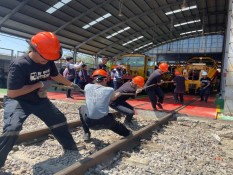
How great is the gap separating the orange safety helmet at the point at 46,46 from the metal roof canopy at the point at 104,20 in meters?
16.8

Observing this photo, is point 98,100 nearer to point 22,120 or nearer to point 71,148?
point 71,148

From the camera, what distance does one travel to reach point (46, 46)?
127 inches

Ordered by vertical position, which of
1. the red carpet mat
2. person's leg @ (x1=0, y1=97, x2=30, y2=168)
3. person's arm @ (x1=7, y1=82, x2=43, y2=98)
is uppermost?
person's arm @ (x1=7, y1=82, x2=43, y2=98)

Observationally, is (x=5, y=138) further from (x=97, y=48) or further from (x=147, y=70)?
(x=97, y=48)

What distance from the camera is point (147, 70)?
17891mm

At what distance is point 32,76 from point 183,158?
9.03 ft

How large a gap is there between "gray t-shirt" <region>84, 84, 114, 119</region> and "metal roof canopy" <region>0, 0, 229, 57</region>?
53.2 feet

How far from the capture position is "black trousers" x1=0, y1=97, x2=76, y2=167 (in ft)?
10.5

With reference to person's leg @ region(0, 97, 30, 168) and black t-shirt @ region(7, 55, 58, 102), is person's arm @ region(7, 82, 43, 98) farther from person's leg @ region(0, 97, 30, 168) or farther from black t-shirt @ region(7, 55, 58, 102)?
person's leg @ region(0, 97, 30, 168)

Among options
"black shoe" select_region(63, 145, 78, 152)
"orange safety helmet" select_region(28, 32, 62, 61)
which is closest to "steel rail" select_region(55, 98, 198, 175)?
"black shoe" select_region(63, 145, 78, 152)

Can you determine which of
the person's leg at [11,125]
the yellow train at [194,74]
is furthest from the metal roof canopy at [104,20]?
the person's leg at [11,125]

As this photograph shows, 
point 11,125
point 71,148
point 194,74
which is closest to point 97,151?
point 71,148

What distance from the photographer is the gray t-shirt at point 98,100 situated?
174 inches

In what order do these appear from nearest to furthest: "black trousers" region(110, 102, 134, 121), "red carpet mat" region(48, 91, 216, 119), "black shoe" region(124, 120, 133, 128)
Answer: "black trousers" region(110, 102, 134, 121) → "black shoe" region(124, 120, 133, 128) → "red carpet mat" region(48, 91, 216, 119)
